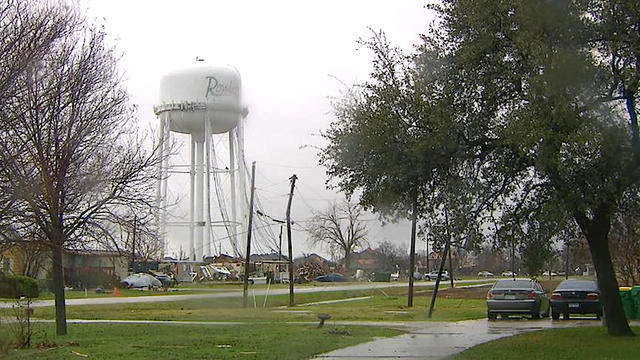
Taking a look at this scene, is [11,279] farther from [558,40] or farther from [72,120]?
[558,40]

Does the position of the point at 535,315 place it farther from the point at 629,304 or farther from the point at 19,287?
the point at 19,287

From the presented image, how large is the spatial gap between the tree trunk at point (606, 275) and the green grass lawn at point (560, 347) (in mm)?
371

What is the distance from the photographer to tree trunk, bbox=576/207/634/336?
16.9 m

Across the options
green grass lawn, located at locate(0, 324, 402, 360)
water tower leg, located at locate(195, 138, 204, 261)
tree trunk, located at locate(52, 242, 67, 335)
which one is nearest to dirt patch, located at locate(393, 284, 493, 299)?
water tower leg, located at locate(195, 138, 204, 261)

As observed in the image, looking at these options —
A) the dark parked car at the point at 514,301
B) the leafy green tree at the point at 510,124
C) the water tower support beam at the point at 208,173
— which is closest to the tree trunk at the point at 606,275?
the leafy green tree at the point at 510,124

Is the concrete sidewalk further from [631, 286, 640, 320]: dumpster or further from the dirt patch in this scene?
the dirt patch

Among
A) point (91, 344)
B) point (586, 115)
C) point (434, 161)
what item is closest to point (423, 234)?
point (434, 161)

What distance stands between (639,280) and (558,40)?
30364 millimetres

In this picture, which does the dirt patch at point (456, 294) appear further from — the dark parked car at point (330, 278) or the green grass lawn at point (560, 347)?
the dark parked car at point (330, 278)

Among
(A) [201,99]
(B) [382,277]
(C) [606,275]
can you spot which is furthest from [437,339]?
(B) [382,277]

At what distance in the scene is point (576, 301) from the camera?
26.7 meters

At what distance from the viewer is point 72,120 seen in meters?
19.1

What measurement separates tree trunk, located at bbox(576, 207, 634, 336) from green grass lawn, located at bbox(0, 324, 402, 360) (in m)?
5.54

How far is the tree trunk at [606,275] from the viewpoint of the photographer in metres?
16.9
